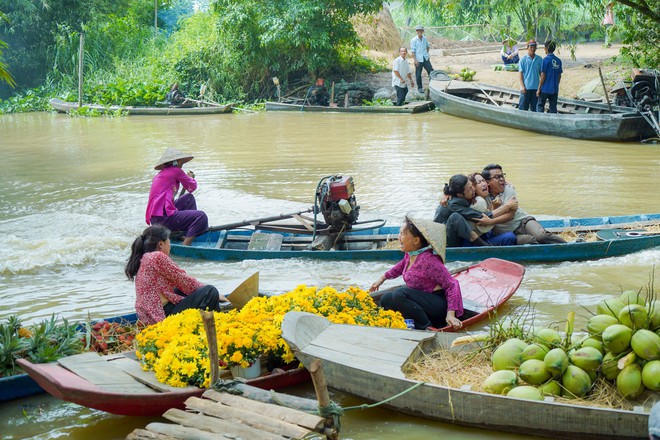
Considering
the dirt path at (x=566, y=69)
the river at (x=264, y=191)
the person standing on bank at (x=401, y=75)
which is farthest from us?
the person standing on bank at (x=401, y=75)

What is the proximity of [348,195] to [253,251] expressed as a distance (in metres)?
1.34

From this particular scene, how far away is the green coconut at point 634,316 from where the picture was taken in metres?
4.30

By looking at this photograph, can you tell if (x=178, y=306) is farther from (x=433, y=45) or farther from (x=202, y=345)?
(x=433, y=45)

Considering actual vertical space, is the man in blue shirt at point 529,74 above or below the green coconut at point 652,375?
above

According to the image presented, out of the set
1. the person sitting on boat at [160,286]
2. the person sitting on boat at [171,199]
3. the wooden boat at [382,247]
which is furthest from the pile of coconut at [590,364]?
the person sitting on boat at [171,199]

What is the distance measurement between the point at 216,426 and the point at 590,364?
204 cm

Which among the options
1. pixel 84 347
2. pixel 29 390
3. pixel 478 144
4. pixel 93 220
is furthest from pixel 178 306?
pixel 478 144

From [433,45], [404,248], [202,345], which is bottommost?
[202,345]

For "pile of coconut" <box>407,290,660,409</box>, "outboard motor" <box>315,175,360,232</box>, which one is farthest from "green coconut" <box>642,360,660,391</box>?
"outboard motor" <box>315,175,360,232</box>

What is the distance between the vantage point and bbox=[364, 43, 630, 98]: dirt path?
67.4 ft

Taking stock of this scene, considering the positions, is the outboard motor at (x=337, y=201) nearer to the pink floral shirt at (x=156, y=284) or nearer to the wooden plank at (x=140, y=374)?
the pink floral shirt at (x=156, y=284)

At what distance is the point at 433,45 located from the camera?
107ft

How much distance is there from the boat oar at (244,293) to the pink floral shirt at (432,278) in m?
1.23

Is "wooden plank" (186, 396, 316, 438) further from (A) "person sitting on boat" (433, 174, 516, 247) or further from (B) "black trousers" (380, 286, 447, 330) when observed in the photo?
(A) "person sitting on boat" (433, 174, 516, 247)
